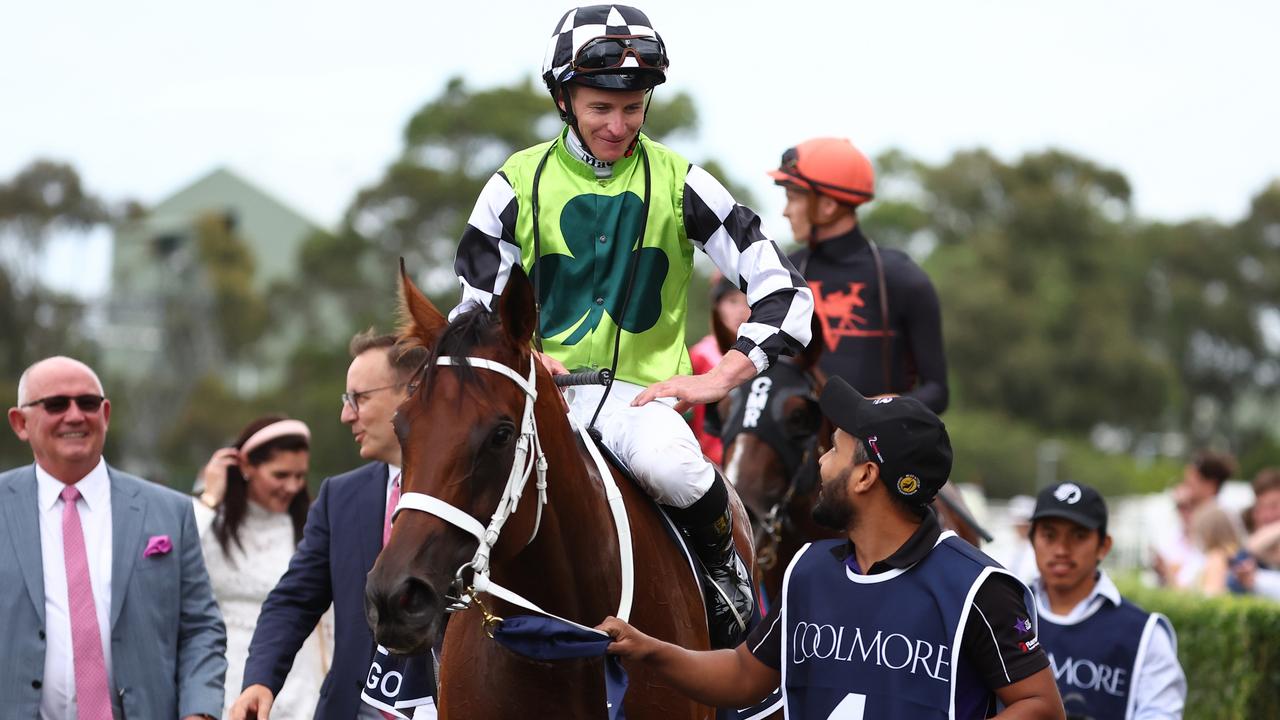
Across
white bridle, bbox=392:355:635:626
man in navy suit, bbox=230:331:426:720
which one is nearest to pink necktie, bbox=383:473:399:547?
man in navy suit, bbox=230:331:426:720

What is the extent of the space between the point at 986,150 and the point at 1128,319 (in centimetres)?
809

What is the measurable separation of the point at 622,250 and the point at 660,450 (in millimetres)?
633

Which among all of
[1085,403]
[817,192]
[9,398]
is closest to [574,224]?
Result: [817,192]

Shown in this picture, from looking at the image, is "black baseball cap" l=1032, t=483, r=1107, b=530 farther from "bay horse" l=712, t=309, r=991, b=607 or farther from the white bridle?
the white bridle

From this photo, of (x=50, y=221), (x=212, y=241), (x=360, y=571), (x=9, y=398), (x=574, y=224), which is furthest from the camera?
(x=212, y=241)

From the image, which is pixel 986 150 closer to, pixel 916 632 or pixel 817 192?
pixel 817 192

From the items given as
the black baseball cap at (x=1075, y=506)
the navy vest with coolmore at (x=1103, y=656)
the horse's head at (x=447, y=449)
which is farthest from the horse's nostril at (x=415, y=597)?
the navy vest with coolmore at (x=1103, y=656)

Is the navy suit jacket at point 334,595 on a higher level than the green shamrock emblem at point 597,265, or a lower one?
lower

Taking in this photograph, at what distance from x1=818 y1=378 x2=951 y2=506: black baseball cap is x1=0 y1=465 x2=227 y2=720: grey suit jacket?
2765 millimetres

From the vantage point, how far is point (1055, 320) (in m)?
50.8

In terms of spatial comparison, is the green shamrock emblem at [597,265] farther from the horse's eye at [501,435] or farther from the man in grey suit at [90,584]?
the man in grey suit at [90,584]

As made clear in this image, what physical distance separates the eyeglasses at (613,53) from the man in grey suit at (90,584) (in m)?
2.16

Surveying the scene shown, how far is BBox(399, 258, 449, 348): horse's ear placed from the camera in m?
3.65

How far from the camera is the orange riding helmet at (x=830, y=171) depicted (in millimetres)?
6754
